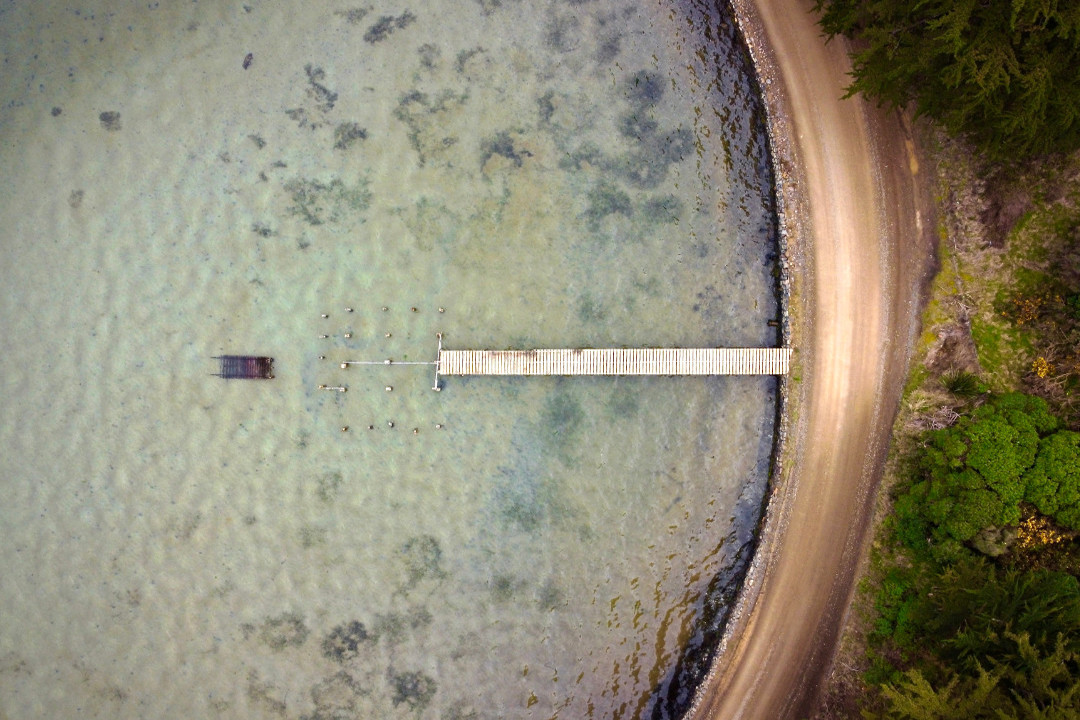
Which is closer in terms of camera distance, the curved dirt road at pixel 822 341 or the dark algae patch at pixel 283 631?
the curved dirt road at pixel 822 341

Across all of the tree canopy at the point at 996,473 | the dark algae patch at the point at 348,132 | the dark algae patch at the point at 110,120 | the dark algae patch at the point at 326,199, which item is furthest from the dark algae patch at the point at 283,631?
the tree canopy at the point at 996,473

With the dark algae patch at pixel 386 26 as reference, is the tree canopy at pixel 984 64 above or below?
below

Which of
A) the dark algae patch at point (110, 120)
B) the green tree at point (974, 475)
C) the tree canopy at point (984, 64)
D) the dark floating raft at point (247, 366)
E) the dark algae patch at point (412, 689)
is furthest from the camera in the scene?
the dark algae patch at point (110, 120)

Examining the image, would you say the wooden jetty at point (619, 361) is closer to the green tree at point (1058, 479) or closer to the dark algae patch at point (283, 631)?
the green tree at point (1058, 479)

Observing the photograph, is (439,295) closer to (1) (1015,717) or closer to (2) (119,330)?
(2) (119,330)

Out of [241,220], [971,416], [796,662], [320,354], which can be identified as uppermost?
[241,220]

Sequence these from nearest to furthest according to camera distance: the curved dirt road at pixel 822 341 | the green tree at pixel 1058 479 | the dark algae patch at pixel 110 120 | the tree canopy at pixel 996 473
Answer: the green tree at pixel 1058 479
the tree canopy at pixel 996 473
the curved dirt road at pixel 822 341
the dark algae patch at pixel 110 120

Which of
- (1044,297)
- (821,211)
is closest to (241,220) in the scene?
(821,211)
